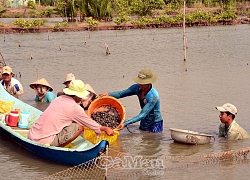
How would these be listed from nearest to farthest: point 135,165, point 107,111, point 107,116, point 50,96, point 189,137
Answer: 1. point 135,165
2. point 189,137
3. point 107,116
4. point 107,111
5. point 50,96

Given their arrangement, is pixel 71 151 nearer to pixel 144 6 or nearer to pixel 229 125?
pixel 229 125

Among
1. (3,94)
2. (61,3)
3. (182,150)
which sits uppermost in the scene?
(61,3)

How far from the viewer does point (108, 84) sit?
12664 millimetres

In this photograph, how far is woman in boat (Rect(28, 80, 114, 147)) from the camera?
5512mm

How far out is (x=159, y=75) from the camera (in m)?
14.2

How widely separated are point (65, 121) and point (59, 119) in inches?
3.0

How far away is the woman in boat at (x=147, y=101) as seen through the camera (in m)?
6.67

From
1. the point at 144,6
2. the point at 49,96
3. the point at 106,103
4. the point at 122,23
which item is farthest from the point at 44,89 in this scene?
the point at 144,6

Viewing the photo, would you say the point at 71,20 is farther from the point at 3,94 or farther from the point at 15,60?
the point at 3,94

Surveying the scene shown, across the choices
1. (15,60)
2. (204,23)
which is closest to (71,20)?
(204,23)

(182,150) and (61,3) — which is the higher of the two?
(61,3)

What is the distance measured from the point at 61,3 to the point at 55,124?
38095mm

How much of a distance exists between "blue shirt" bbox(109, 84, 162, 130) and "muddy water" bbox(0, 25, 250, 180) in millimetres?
270

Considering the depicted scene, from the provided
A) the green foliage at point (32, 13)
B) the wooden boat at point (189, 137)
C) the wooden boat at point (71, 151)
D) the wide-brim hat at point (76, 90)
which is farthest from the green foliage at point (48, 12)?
the wide-brim hat at point (76, 90)
